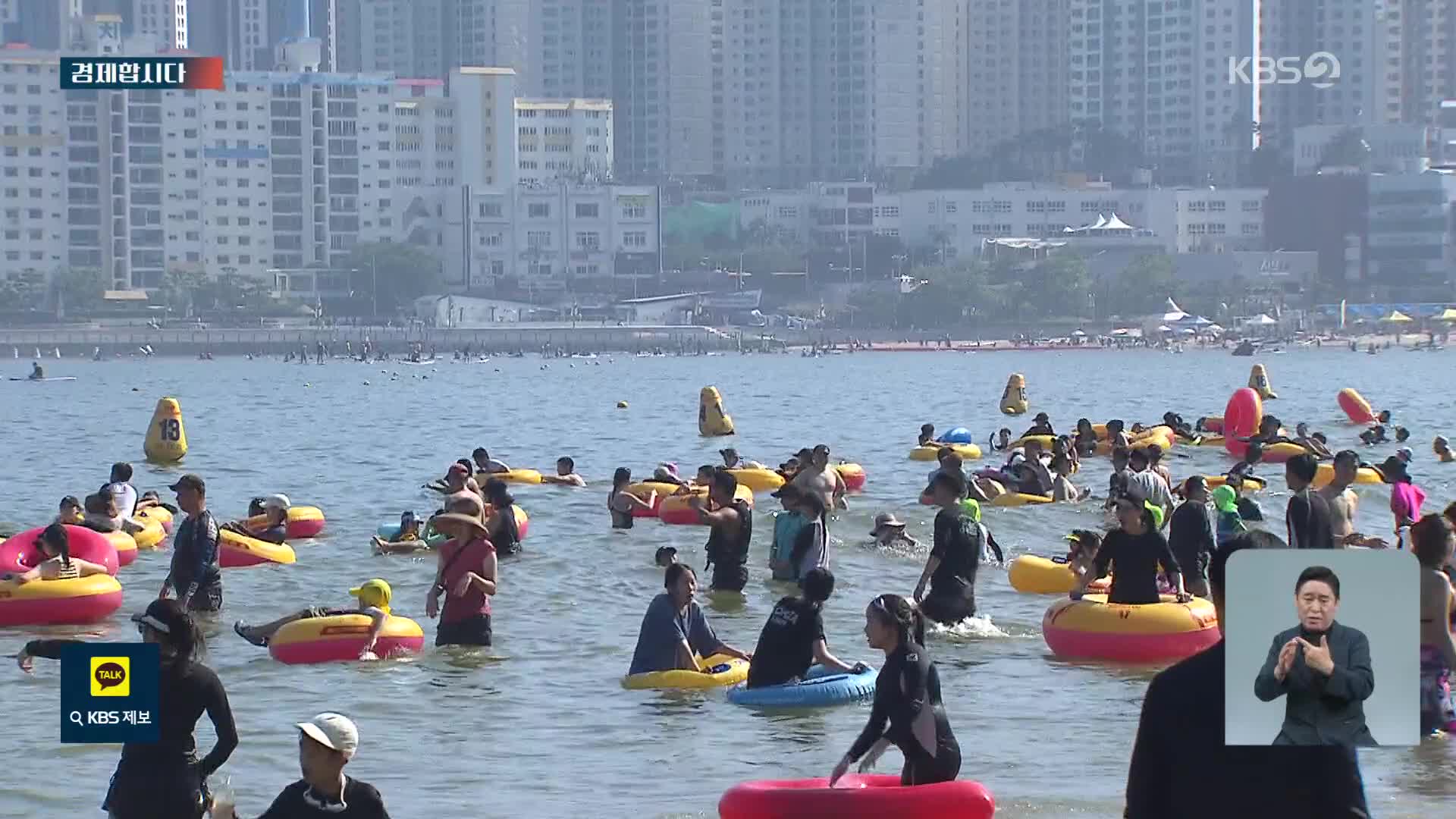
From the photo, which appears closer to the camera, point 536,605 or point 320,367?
point 536,605

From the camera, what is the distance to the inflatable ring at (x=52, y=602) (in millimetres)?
19203

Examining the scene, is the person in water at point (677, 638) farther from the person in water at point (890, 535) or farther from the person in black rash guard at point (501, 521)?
the person in water at point (890, 535)

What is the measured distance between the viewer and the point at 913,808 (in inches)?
410

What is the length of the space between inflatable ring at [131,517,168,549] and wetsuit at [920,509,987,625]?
425 inches

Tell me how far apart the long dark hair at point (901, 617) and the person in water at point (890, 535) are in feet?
54.2

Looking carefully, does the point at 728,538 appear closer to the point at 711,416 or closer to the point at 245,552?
the point at 245,552

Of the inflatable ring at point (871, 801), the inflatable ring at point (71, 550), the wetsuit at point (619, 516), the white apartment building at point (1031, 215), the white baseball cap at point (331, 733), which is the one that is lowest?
the wetsuit at point (619, 516)

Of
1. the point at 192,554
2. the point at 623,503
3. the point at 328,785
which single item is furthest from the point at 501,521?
the point at 328,785

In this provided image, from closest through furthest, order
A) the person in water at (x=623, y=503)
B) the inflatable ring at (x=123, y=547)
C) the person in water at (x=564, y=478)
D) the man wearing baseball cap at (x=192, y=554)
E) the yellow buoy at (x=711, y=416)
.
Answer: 1. the man wearing baseball cap at (x=192, y=554)
2. the inflatable ring at (x=123, y=547)
3. the person in water at (x=623, y=503)
4. the person in water at (x=564, y=478)
5. the yellow buoy at (x=711, y=416)

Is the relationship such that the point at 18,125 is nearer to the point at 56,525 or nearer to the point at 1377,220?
the point at 1377,220

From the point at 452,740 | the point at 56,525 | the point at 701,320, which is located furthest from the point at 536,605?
the point at 701,320

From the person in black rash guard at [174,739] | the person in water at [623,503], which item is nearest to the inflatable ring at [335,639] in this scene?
the person in black rash guard at [174,739]

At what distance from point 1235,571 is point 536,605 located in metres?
18.1

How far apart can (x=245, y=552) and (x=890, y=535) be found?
7.25 metres
